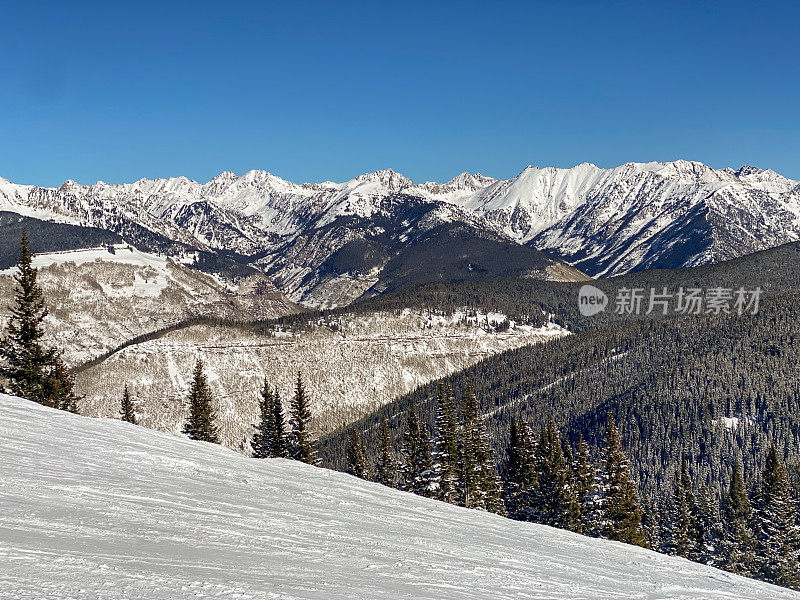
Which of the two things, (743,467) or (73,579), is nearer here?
(73,579)

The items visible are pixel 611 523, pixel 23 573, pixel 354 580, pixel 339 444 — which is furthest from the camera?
pixel 339 444

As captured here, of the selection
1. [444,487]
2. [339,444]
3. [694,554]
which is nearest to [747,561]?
[694,554]

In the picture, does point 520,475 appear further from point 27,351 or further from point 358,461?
point 27,351

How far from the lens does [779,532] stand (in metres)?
73.1

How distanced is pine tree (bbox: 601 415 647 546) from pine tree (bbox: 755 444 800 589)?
2231 centimetres

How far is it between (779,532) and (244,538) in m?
74.9

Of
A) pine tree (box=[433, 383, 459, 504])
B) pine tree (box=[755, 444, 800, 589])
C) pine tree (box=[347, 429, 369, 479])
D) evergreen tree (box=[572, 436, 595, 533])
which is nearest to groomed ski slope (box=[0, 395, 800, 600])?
evergreen tree (box=[572, 436, 595, 533])

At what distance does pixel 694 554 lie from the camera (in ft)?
247

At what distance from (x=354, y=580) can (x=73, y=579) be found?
5.79m

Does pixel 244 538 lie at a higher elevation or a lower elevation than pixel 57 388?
lower

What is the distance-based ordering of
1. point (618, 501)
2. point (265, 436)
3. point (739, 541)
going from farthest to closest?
point (739, 541) < point (265, 436) < point (618, 501)

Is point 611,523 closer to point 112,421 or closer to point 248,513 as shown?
point 112,421

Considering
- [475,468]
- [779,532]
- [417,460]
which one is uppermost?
[417,460]

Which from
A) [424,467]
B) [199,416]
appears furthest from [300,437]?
[424,467]
